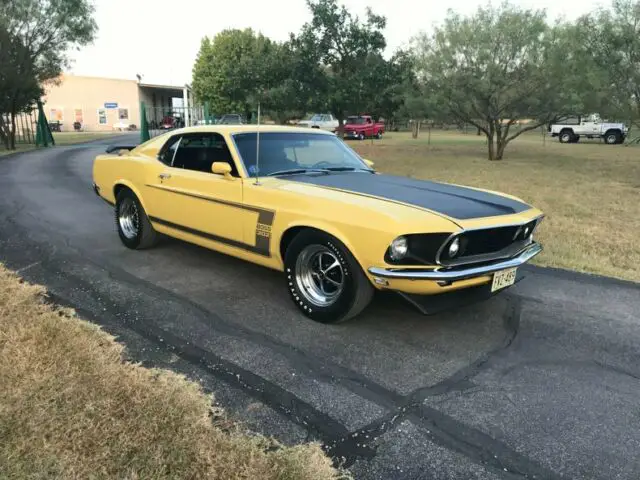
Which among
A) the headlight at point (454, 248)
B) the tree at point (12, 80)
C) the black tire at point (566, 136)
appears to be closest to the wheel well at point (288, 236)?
the headlight at point (454, 248)

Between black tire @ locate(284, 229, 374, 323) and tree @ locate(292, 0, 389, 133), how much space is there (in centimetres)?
1620

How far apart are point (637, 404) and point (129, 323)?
3287 millimetres

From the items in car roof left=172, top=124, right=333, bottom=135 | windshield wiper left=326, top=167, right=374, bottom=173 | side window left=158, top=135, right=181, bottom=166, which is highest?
car roof left=172, top=124, right=333, bottom=135

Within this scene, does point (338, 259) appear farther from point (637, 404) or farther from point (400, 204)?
point (637, 404)

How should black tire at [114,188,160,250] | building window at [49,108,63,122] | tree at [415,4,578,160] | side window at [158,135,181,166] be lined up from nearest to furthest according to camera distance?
side window at [158,135,181,166], black tire at [114,188,160,250], tree at [415,4,578,160], building window at [49,108,63,122]

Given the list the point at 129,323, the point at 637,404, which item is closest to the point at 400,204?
the point at 637,404

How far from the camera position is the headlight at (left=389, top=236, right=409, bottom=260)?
3277mm

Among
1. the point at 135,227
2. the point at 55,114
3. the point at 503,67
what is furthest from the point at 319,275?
the point at 55,114

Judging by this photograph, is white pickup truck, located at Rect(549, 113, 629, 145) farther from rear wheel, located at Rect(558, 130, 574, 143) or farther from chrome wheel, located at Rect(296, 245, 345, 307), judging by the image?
chrome wheel, located at Rect(296, 245, 345, 307)

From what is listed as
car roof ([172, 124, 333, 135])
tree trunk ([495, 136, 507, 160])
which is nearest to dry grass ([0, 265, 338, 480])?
car roof ([172, 124, 333, 135])

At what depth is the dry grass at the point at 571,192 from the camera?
598cm

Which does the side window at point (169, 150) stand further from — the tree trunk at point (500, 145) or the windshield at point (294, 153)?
the tree trunk at point (500, 145)

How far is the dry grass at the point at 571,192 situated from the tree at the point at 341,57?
267cm

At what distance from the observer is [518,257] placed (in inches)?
150
